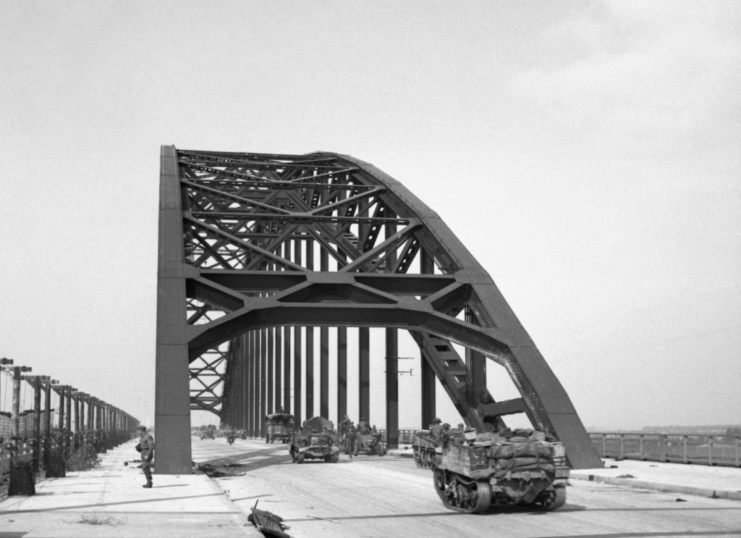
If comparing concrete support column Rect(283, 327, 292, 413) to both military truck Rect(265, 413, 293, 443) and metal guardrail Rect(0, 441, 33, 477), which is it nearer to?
military truck Rect(265, 413, 293, 443)

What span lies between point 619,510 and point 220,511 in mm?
6614

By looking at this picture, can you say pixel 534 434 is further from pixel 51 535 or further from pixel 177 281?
pixel 177 281

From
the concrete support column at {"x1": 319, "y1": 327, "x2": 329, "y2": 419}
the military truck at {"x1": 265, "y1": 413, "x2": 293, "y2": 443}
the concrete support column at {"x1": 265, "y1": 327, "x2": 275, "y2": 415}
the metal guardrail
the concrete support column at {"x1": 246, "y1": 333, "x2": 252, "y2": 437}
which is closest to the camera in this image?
the metal guardrail

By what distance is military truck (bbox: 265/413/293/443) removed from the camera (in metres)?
55.2

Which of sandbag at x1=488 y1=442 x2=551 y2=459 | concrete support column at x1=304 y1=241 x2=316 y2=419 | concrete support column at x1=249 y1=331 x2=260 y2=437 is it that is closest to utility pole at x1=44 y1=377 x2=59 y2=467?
sandbag at x1=488 y1=442 x2=551 y2=459

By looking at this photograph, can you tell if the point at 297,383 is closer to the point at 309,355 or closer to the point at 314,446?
the point at 309,355

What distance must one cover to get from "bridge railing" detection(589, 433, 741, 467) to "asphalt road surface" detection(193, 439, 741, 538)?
237 inches

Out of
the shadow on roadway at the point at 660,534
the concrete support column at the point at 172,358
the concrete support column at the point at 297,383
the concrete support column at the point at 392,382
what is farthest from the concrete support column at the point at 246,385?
the shadow on roadway at the point at 660,534

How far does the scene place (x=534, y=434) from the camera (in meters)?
16.9

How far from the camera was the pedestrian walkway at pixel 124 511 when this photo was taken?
12.7 metres

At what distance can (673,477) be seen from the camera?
22453 millimetres

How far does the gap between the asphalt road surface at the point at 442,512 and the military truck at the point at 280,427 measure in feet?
102

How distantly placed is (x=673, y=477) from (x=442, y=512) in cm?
861

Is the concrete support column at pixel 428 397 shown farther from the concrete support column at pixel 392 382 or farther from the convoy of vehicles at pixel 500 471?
the convoy of vehicles at pixel 500 471
